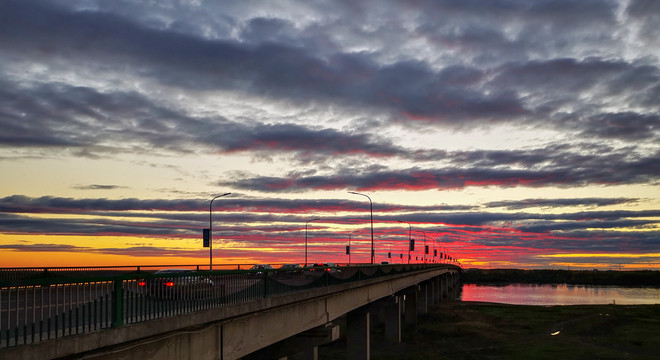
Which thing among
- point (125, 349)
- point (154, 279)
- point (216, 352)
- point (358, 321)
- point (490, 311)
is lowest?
Result: point (490, 311)

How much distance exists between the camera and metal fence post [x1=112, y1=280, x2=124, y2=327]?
12.5 m

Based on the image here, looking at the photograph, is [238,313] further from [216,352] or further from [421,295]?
[421,295]

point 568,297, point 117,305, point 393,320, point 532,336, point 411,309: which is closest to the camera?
point 117,305

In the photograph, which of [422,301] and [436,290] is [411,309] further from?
[436,290]

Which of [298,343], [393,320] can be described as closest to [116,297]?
[298,343]

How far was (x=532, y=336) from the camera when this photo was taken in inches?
2319

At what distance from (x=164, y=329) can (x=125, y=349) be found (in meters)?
1.40

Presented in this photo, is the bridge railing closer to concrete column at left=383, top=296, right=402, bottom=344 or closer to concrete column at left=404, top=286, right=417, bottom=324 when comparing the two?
concrete column at left=383, top=296, right=402, bottom=344

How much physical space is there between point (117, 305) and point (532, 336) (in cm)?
5481

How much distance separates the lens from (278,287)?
22.8 m

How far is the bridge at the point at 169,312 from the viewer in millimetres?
10828

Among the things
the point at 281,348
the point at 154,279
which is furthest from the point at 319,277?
the point at 154,279

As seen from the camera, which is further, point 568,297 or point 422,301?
point 568,297

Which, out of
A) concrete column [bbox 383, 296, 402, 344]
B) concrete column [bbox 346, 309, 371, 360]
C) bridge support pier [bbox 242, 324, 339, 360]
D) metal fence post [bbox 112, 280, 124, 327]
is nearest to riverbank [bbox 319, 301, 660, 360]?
concrete column [bbox 383, 296, 402, 344]
